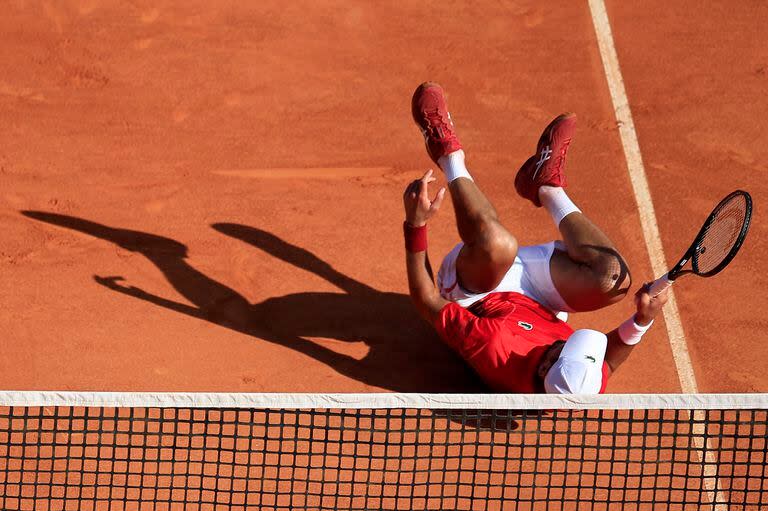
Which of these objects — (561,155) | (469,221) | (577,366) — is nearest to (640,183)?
(561,155)

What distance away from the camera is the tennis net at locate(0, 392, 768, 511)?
218 inches

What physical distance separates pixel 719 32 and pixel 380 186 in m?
3.43

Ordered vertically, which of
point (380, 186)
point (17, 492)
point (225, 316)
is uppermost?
point (380, 186)

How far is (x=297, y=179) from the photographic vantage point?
771 centimetres

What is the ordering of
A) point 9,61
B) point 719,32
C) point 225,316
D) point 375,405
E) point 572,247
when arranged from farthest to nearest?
point 719,32, point 9,61, point 225,316, point 572,247, point 375,405

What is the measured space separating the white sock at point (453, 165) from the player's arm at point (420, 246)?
0.39 meters

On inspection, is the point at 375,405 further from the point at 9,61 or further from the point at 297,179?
the point at 9,61

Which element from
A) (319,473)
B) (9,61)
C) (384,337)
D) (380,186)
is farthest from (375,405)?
(9,61)

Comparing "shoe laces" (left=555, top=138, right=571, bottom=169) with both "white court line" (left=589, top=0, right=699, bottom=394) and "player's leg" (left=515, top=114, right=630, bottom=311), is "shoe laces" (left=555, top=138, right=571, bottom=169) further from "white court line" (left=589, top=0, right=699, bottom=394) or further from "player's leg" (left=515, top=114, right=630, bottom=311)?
"white court line" (left=589, top=0, right=699, bottom=394)

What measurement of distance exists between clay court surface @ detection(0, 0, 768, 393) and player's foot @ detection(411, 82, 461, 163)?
2.65ft

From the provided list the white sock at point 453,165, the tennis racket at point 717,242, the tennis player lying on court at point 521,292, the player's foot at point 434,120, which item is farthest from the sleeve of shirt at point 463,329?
the player's foot at point 434,120

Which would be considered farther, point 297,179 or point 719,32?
point 719,32

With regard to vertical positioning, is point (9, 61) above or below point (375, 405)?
above

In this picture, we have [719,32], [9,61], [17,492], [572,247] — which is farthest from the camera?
[719,32]
